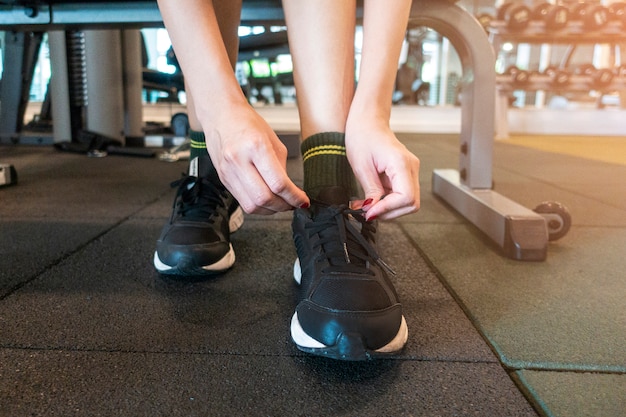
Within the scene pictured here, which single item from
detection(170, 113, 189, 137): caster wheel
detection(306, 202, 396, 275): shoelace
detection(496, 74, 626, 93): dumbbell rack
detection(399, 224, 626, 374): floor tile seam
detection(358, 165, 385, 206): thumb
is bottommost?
detection(399, 224, 626, 374): floor tile seam

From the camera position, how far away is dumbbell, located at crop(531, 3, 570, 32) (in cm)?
320

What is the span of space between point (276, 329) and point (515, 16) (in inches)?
129

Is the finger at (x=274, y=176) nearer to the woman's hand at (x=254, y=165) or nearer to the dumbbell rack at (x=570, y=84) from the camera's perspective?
the woman's hand at (x=254, y=165)

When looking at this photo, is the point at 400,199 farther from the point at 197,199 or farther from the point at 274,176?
the point at 197,199

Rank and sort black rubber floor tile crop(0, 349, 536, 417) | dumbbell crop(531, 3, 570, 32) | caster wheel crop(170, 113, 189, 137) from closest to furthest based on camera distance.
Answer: black rubber floor tile crop(0, 349, 536, 417) < caster wheel crop(170, 113, 189, 137) < dumbbell crop(531, 3, 570, 32)

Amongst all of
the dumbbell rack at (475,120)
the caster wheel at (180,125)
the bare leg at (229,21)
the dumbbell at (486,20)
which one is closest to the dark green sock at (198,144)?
the bare leg at (229,21)

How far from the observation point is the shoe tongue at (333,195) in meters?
0.63

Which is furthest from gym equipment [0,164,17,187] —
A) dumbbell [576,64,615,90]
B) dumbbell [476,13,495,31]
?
dumbbell [576,64,615,90]

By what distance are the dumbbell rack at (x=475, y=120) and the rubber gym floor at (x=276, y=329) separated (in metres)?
0.05

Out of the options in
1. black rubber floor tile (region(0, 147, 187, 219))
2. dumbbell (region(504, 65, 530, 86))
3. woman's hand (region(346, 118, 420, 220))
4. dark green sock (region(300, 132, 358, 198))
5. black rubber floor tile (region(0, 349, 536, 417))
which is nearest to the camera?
black rubber floor tile (region(0, 349, 536, 417))

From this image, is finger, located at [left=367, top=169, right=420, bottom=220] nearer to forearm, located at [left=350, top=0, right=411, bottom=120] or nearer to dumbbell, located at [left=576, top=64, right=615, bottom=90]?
forearm, located at [left=350, top=0, right=411, bottom=120]

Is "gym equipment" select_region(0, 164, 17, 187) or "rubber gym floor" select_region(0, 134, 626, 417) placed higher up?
"gym equipment" select_region(0, 164, 17, 187)

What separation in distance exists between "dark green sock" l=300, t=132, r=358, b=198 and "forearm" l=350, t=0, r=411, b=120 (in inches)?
1.8

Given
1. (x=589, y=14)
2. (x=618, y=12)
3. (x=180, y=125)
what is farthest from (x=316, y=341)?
(x=618, y=12)
